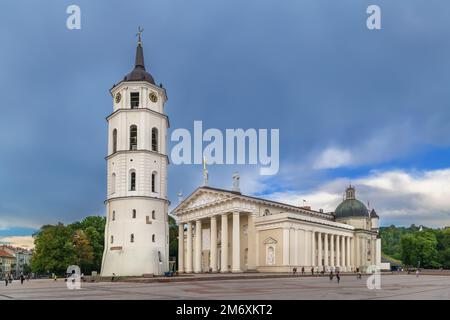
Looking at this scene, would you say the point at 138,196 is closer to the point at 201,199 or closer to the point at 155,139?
the point at 155,139

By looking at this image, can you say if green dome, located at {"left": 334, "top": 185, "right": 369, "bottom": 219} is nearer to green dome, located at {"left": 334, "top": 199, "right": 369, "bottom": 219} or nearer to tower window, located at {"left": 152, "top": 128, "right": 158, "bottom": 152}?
green dome, located at {"left": 334, "top": 199, "right": 369, "bottom": 219}

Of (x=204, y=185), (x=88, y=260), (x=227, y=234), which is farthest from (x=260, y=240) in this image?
(x=88, y=260)

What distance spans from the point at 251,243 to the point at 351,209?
40873mm

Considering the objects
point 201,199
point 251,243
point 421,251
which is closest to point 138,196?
point 251,243

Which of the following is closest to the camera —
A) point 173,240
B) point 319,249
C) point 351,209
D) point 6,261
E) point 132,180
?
point 132,180

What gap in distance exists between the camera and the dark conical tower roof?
54562 millimetres

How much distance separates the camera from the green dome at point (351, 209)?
368 feet

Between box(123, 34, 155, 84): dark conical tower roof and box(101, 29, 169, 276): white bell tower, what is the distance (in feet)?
0.39

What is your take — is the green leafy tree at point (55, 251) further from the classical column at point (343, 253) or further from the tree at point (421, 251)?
the tree at point (421, 251)

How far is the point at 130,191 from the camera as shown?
51.8m

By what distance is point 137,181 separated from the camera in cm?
5178

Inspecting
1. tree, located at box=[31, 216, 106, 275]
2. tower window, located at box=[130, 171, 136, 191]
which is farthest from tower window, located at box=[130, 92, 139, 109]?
tree, located at box=[31, 216, 106, 275]
